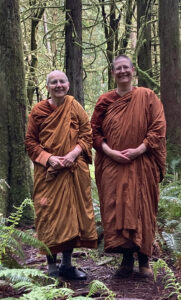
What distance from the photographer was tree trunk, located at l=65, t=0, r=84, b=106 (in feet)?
24.6

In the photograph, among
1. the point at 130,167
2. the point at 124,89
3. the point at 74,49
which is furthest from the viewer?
the point at 74,49

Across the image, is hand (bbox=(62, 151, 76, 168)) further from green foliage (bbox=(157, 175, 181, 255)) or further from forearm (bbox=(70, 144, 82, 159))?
green foliage (bbox=(157, 175, 181, 255))

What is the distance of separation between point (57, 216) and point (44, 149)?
764 mm

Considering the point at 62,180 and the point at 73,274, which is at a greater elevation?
the point at 62,180

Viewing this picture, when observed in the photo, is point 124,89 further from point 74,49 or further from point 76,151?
point 74,49

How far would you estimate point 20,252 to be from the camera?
157 inches

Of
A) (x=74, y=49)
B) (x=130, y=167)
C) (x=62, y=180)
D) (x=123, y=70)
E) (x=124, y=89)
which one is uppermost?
(x=74, y=49)

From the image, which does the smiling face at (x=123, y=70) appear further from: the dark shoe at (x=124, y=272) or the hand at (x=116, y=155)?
the dark shoe at (x=124, y=272)

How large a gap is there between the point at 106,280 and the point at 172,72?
4.89 meters

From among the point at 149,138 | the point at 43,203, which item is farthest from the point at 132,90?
the point at 43,203

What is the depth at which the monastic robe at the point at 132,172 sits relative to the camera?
435 centimetres

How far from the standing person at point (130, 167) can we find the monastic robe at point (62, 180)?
0.72 ft

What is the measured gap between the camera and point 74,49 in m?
7.62

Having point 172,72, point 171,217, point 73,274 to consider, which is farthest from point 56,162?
point 172,72
